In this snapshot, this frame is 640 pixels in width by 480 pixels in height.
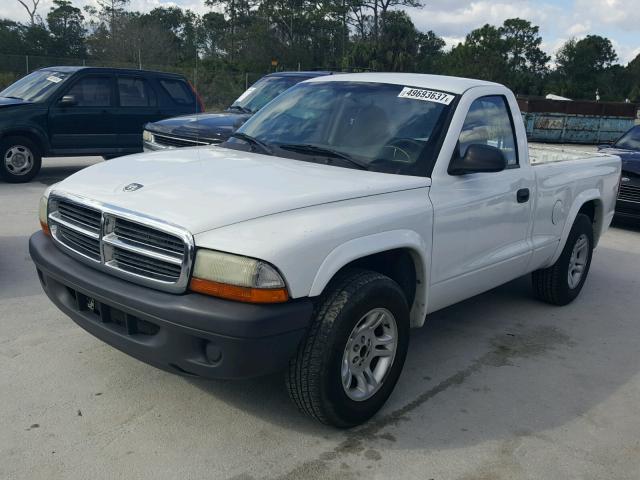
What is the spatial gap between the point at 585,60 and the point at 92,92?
82.3 metres

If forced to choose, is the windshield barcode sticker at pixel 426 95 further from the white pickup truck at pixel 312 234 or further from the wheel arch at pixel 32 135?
the wheel arch at pixel 32 135

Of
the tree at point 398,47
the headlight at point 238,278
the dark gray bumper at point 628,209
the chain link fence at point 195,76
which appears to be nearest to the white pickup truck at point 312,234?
the headlight at point 238,278

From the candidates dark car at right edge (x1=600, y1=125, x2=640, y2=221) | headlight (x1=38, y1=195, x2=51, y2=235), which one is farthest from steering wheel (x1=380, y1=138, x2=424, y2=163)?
dark car at right edge (x1=600, y1=125, x2=640, y2=221)

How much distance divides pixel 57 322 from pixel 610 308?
454 centimetres

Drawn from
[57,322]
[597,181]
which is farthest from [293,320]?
[597,181]

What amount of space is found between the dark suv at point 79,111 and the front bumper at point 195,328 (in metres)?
7.51

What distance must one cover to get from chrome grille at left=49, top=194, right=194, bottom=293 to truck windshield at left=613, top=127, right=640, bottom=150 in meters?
9.29

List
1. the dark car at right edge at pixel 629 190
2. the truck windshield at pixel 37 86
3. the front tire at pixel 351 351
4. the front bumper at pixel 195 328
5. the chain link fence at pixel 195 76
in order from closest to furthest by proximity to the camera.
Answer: the front bumper at pixel 195 328, the front tire at pixel 351 351, the dark car at right edge at pixel 629 190, the truck windshield at pixel 37 86, the chain link fence at pixel 195 76

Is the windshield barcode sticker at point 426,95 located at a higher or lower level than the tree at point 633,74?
lower

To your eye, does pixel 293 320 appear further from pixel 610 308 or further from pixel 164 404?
pixel 610 308

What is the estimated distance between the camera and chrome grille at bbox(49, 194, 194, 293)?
9.42ft

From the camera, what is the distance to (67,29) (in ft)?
159

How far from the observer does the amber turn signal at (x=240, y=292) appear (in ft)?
9.12

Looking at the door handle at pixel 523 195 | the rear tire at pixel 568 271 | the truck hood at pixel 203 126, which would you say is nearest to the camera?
the door handle at pixel 523 195
